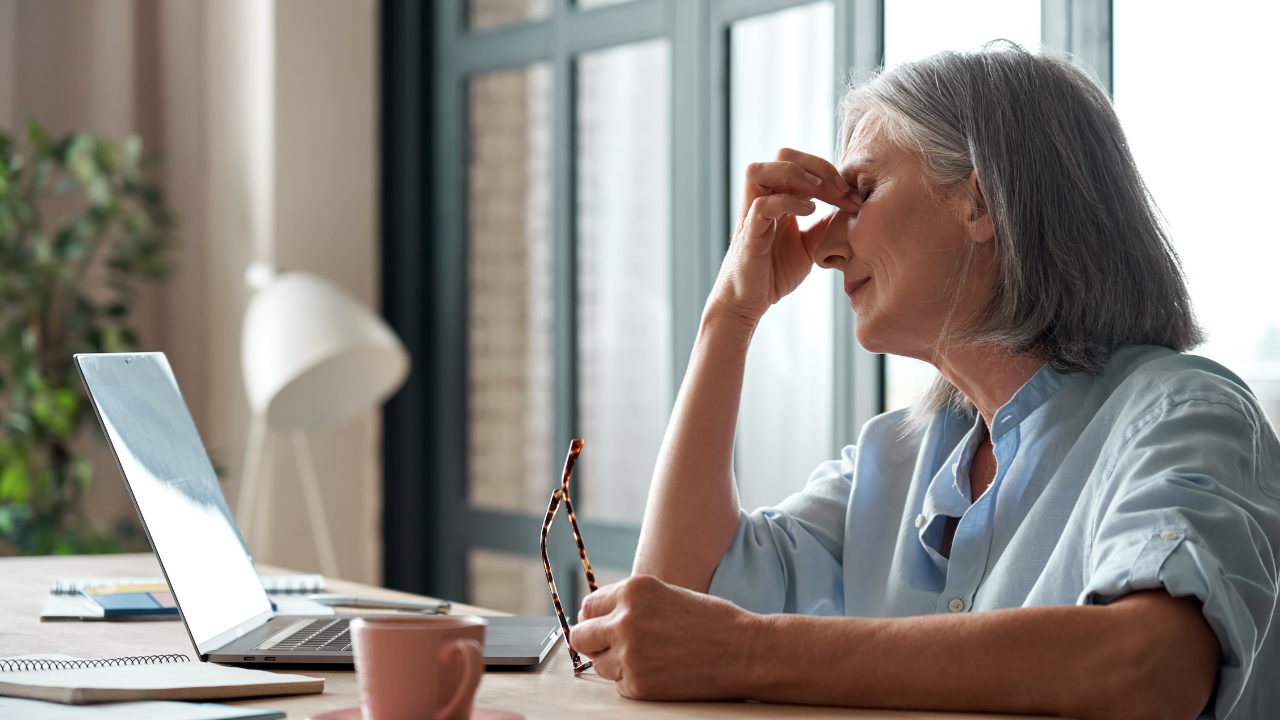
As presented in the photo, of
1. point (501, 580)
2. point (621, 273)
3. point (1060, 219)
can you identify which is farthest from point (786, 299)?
point (1060, 219)

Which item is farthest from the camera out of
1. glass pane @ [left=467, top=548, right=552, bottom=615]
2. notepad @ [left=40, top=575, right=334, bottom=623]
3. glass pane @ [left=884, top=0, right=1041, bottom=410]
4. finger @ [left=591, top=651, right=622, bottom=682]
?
glass pane @ [left=467, top=548, right=552, bottom=615]

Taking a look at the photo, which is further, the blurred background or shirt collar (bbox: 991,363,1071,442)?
the blurred background

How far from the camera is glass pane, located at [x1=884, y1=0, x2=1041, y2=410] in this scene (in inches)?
94.7

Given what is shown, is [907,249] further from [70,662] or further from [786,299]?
[786,299]

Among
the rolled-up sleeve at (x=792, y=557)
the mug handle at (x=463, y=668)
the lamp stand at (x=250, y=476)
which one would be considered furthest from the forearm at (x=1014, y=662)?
the lamp stand at (x=250, y=476)

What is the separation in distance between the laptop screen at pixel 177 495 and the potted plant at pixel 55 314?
2116 millimetres

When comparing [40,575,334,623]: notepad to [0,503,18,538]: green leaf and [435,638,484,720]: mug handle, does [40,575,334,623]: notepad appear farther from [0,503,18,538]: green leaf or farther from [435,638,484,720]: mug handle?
[0,503,18,538]: green leaf

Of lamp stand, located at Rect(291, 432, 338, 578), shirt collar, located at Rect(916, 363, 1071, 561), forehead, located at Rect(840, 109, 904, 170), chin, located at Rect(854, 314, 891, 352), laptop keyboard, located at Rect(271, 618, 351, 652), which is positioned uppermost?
forehead, located at Rect(840, 109, 904, 170)

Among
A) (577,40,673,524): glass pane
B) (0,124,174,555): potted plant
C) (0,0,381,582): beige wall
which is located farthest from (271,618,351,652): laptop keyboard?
(0,0,381,582): beige wall

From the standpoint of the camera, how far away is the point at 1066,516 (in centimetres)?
124

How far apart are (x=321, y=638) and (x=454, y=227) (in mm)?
2490

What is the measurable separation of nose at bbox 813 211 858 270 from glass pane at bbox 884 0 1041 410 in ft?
3.03

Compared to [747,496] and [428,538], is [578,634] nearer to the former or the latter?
[747,496]

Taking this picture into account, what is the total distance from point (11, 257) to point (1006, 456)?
2.82 meters
